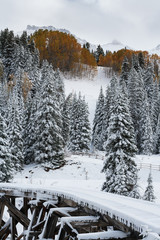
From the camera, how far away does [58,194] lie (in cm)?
518

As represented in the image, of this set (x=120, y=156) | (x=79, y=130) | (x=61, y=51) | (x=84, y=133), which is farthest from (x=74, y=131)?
(x=61, y=51)

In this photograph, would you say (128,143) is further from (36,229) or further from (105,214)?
(105,214)

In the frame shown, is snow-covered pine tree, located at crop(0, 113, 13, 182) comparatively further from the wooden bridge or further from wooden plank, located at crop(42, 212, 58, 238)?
wooden plank, located at crop(42, 212, 58, 238)

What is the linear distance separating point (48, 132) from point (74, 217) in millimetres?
26044

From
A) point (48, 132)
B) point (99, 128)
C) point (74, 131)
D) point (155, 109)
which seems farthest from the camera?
point (155, 109)

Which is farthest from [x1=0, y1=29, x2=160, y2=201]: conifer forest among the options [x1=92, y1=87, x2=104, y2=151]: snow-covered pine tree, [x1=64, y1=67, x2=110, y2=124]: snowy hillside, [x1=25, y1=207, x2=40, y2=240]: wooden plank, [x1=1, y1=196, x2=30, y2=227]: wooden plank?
[x1=64, y1=67, x2=110, y2=124]: snowy hillside

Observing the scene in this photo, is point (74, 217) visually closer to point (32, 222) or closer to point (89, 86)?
point (32, 222)

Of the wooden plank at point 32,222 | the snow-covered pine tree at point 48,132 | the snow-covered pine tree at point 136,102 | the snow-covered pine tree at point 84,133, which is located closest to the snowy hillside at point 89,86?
the snow-covered pine tree at point 136,102

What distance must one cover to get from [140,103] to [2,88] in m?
28.1

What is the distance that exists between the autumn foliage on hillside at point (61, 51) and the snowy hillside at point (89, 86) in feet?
19.6

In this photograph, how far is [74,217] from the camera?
12.7 ft

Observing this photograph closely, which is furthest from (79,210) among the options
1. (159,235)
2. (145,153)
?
(145,153)

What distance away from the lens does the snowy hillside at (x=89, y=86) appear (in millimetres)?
72669

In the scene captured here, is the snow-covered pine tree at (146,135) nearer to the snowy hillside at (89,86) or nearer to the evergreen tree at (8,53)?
the snowy hillside at (89,86)
